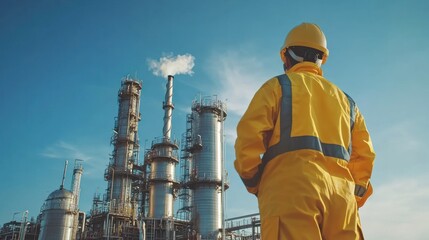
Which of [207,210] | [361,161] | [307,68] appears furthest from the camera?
[207,210]

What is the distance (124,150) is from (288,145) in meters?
38.5

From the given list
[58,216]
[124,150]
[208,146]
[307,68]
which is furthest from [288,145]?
[124,150]

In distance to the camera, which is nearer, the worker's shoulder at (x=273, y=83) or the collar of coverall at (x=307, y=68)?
the worker's shoulder at (x=273, y=83)

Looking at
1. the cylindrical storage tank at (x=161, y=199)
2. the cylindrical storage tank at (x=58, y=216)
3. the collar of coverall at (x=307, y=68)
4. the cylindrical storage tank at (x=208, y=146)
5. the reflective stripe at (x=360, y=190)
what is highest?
the cylindrical storage tank at (x=208, y=146)

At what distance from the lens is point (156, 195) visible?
37.1 m

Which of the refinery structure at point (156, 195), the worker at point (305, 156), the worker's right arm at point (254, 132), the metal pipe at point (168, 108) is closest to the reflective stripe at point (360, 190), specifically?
the worker at point (305, 156)

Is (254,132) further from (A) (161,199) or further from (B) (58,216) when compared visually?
(A) (161,199)

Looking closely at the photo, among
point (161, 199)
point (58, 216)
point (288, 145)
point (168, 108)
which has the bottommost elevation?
A: point (288, 145)

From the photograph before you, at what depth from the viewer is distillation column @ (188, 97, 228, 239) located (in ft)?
112

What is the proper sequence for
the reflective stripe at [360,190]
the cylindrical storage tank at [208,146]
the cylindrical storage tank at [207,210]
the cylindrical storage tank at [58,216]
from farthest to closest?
1. the cylindrical storage tank at [208,146]
2. the cylindrical storage tank at [207,210]
3. the cylindrical storage tank at [58,216]
4. the reflective stripe at [360,190]

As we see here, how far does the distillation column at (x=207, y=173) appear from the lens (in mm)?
34000

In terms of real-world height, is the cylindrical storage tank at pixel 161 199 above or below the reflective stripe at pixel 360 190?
above

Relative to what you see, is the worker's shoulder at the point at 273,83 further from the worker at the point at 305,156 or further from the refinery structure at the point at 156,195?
the refinery structure at the point at 156,195

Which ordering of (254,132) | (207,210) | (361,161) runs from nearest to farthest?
1. (254,132)
2. (361,161)
3. (207,210)
